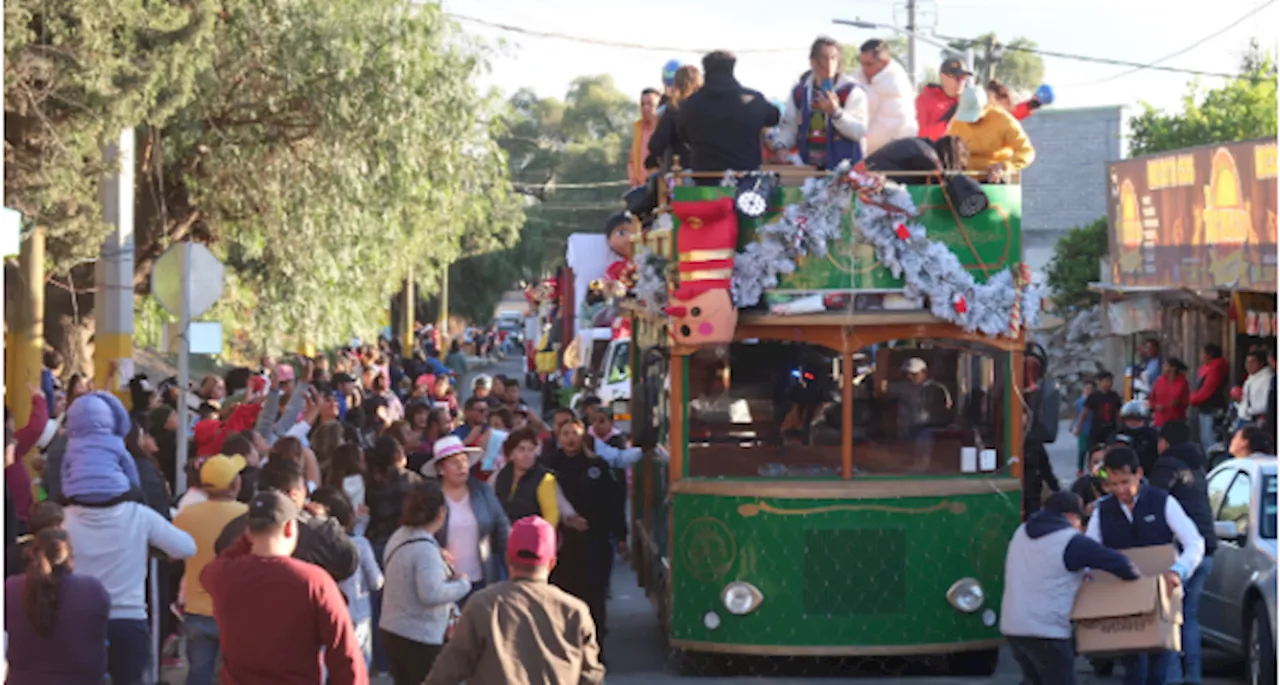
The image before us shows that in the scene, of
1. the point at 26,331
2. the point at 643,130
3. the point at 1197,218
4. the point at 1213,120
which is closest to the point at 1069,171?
the point at 1213,120

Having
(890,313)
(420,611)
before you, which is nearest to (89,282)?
(890,313)

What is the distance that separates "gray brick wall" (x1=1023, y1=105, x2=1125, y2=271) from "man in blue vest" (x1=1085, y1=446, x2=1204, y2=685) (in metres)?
43.9

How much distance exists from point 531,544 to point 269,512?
939mm

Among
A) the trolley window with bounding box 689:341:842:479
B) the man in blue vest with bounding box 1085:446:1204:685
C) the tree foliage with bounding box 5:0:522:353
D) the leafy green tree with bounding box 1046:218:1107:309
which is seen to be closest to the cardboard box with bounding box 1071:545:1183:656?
the man in blue vest with bounding box 1085:446:1204:685

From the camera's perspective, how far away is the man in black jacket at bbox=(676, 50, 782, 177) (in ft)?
39.1

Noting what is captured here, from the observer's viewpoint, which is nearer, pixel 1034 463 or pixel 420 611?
pixel 420 611

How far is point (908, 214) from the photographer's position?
11547 mm

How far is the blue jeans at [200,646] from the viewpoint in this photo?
30.3ft

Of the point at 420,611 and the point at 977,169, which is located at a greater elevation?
the point at 977,169

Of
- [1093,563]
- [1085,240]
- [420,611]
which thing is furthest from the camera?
[1085,240]

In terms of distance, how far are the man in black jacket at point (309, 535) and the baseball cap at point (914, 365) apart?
171 inches

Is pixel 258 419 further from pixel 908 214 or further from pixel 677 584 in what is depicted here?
pixel 908 214

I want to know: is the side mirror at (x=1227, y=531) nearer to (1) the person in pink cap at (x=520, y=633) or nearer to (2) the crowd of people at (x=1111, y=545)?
(2) the crowd of people at (x=1111, y=545)

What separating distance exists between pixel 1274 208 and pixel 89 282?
13786 millimetres
